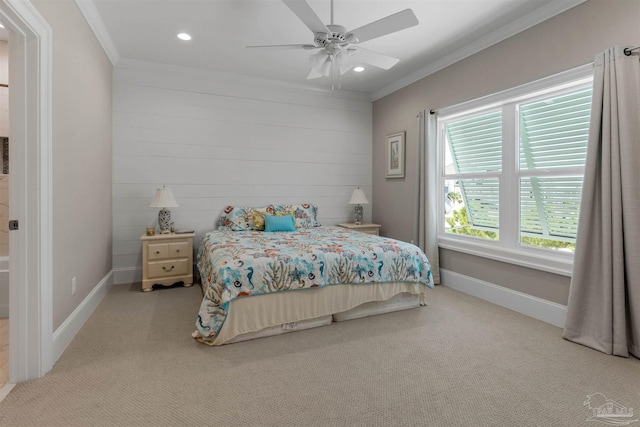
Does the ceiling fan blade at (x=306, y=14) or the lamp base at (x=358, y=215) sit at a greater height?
the ceiling fan blade at (x=306, y=14)

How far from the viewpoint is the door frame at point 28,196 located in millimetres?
1885

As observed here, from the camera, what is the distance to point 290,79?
4633 millimetres

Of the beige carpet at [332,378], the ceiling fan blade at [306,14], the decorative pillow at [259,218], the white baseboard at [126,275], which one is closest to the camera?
the beige carpet at [332,378]

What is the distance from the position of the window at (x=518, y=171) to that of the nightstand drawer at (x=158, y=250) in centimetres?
334

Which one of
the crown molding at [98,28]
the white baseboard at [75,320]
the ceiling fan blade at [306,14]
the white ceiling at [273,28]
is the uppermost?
the white ceiling at [273,28]

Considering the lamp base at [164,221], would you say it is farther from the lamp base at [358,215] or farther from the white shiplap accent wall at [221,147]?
the lamp base at [358,215]

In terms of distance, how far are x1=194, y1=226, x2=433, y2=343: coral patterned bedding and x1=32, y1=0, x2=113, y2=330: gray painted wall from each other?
3.33 ft

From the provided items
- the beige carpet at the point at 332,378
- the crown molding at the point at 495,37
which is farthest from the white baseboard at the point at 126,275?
the crown molding at the point at 495,37

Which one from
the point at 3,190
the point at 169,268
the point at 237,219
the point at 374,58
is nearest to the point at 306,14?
the point at 374,58

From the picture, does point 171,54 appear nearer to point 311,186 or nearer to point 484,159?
point 311,186

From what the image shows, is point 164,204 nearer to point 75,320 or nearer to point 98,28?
point 75,320

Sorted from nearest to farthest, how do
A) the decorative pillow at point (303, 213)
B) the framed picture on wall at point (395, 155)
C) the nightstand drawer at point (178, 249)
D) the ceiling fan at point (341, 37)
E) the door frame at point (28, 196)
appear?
the door frame at point (28, 196)
the ceiling fan at point (341, 37)
the nightstand drawer at point (178, 249)
the decorative pillow at point (303, 213)
the framed picture on wall at point (395, 155)

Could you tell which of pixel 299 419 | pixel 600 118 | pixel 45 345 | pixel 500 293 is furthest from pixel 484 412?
pixel 45 345

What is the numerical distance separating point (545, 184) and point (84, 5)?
171 inches
